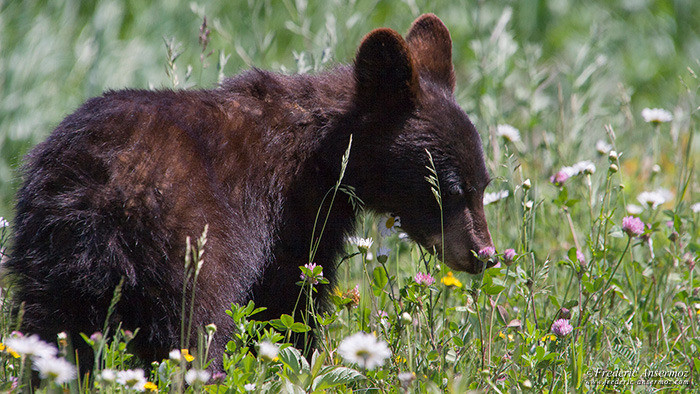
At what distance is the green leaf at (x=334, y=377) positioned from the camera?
267 cm

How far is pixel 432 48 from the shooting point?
4148mm

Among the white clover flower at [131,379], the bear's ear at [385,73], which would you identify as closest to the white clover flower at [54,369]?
the white clover flower at [131,379]

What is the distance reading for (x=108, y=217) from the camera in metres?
2.72

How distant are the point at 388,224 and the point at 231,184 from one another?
0.83 m

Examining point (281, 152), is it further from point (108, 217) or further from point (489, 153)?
point (489, 153)

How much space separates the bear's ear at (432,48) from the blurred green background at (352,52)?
Answer: 631 mm

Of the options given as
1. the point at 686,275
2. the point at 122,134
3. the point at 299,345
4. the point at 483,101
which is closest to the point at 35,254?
the point at 122,134

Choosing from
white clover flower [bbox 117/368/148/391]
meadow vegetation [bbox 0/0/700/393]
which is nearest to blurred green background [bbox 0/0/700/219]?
meadow vegetation [bbox 0/0/700/393]

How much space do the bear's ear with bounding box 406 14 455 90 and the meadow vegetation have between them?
62 centimetres

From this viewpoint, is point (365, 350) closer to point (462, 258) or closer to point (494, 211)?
point (462, 258)

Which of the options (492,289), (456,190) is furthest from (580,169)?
(492,289)

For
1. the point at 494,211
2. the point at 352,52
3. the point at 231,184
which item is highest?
the point at 352,52

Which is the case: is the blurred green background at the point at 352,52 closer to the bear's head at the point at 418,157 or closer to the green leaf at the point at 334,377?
the bear's head at the point at 418,157

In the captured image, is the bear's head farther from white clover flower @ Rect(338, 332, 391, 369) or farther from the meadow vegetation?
white clover flower @ Rect(338, 332, 391, 369)
